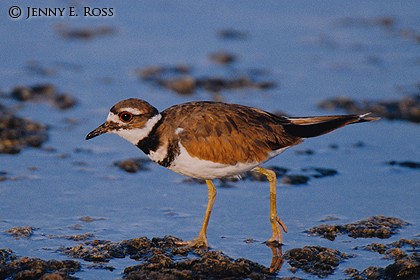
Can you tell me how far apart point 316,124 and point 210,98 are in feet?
12.7

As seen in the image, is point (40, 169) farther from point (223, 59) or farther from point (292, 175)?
point (223, 59)

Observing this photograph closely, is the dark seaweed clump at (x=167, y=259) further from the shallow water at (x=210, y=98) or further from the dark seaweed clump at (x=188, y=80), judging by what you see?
the dark seaweed clump at (x=188, y=80)

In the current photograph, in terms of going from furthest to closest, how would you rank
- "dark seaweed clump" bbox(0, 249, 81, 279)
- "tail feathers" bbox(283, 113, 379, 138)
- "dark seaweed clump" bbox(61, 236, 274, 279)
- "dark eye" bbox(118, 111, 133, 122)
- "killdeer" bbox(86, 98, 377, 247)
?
"tail feathers" bbox(283, 113, 379, 138) → "dark eye" bbox(118, 111, 133, 122) → "killdeer" bbox(86, 98, 377, 247) → "dark seaweed clump" bbox(61, 236, 274, 279) → "dark seaweed clump" bbox(0, 249, 81, 279)

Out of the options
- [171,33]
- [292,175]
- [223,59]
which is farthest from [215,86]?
[292,175]

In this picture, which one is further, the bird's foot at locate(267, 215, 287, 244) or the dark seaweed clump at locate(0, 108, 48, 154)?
the dark seaweed clump at locate(0, 108, 48, 154)

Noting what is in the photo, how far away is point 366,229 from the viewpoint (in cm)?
778

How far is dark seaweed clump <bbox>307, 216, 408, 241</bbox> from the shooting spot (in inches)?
304

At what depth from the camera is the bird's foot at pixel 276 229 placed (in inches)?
299

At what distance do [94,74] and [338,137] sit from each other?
3.81 metres

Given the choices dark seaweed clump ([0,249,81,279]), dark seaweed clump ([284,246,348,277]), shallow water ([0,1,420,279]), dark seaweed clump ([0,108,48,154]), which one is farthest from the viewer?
dark seaweed clump ([0,108,48,154])

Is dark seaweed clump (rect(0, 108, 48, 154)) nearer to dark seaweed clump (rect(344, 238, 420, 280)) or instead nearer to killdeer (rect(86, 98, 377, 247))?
killdeer (rect(86, 98, 377, 247))

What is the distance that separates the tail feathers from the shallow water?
901mm

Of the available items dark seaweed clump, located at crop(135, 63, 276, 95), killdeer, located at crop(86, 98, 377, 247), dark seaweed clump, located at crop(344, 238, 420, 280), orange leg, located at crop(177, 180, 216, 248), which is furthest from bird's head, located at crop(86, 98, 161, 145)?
dark seaweed clump, located at crop(135, 63, 276, 95)

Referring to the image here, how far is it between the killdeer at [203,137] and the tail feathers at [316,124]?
9 centimetres
